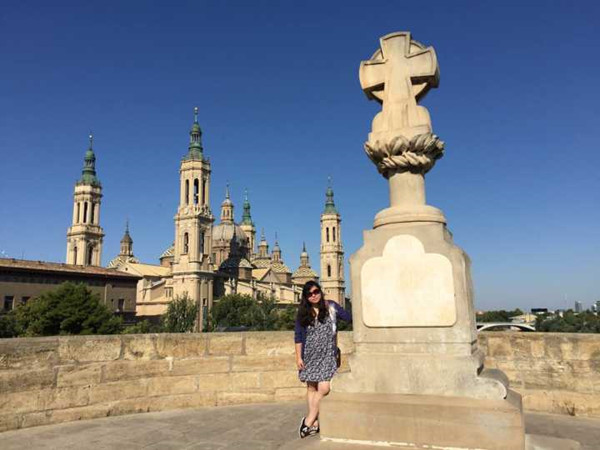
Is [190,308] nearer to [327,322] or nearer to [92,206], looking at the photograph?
[92,206]

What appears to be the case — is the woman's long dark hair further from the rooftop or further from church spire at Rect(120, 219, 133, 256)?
church spire at Rect(120, 219, 133, 256)

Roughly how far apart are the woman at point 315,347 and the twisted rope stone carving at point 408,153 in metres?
1.41

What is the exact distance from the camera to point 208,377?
623cm

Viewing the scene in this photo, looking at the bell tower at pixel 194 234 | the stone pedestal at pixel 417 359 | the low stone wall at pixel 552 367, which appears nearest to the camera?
the stone pedestal at pixel 417 359

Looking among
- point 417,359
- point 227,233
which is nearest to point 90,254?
point 227,233

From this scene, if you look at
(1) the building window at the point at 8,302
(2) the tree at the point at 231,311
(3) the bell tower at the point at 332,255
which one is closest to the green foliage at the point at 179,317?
(2) the tree at the point at 231,311

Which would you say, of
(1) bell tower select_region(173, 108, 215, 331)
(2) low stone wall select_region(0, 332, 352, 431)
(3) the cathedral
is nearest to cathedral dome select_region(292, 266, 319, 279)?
(3) the cathedral

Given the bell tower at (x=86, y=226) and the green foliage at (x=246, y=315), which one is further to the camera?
the bell tower at (x=86, y=226)

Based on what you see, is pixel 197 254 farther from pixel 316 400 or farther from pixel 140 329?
pixel 316 400

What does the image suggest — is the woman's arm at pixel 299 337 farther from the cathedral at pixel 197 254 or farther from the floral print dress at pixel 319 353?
the cathedral at pixel 197 254

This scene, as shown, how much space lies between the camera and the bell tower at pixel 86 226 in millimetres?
93250

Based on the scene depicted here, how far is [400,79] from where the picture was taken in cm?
486

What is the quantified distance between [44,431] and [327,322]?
10.8ft

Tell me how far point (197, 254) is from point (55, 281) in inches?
944
